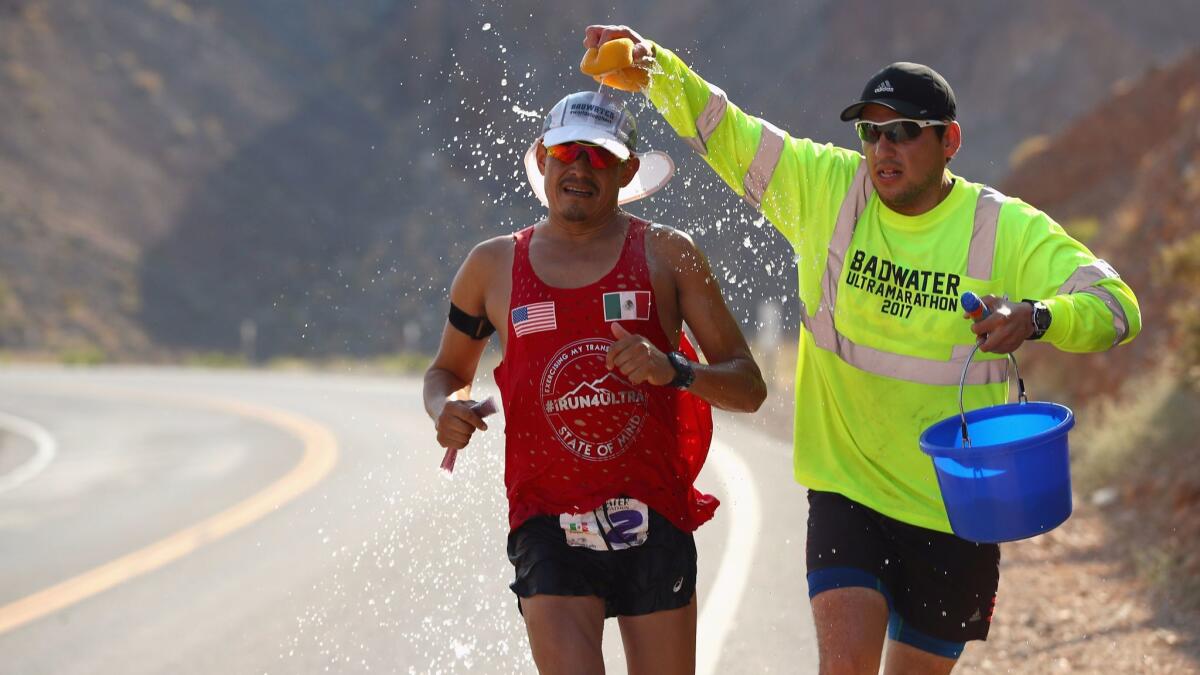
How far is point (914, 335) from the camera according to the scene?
441 centimetres

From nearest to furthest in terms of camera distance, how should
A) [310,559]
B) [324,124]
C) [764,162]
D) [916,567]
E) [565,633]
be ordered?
1. [565,633]
2. [916,567]
3. [764,162]
4. [310,559]
5. [324,124]

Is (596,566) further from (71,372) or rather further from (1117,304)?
(71,372)

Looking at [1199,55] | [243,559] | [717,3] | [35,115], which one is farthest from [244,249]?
[243,559]

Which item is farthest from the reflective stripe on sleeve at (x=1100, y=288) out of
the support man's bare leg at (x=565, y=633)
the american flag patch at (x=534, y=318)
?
the support man's bare leg at (x=565, y=633)

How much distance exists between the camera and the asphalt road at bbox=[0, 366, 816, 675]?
6.90m

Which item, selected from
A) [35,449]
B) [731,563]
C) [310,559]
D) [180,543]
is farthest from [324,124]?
[731,563]

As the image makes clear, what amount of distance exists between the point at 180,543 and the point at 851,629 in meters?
7.13

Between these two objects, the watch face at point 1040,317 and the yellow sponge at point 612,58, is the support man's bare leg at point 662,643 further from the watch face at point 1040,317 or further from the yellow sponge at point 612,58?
the yellow sponge at point 612,58

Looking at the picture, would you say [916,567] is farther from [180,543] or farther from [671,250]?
[180,543]

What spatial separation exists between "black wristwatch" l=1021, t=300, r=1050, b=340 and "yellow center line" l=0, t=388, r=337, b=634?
5.62 m

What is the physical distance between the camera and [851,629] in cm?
416

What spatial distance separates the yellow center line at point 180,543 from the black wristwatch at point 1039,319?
221 inches

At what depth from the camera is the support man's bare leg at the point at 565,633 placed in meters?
4.01

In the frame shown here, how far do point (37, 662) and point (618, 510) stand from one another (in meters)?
3.85
